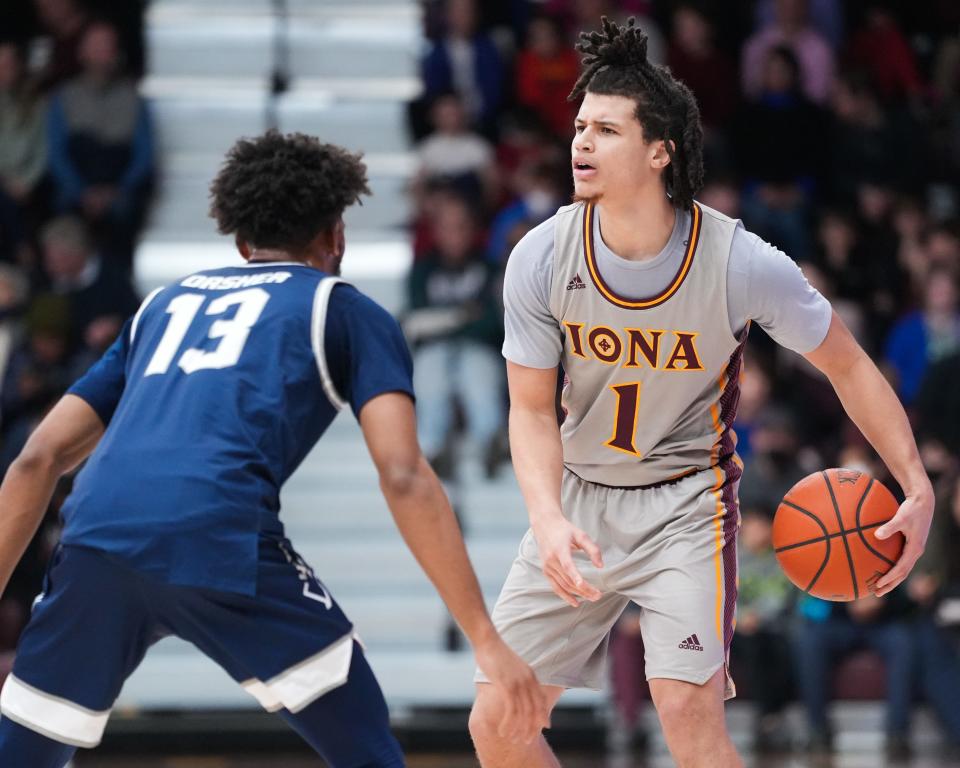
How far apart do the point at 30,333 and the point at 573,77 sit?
4.54 meters

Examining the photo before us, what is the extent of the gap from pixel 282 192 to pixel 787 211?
7963 millimetres

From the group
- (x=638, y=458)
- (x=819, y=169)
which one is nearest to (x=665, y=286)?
(x=638, y=458)

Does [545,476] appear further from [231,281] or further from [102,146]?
[102,146]

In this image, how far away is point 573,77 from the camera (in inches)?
481

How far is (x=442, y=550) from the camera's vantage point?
3.55 m

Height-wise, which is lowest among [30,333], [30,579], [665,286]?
[30,579]

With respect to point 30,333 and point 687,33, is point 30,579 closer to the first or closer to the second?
point 30,333

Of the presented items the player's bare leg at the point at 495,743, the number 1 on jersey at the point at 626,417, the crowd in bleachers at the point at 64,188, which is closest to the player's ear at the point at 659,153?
the number 1 on jersey at the point at 626,417

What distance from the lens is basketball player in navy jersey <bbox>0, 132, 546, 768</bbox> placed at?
3584mm

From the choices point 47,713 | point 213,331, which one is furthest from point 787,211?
point 47,713

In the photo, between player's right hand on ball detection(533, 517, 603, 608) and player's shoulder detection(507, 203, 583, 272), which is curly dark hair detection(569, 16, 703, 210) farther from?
player's right hand on ball detection(533, 517, 603, 608)

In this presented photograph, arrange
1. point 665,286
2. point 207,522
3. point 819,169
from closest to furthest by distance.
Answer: point 207,522, point 665,286, point 819,169

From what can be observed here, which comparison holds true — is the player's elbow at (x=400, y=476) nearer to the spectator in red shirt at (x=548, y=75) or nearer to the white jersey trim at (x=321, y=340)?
the white jersey trim at (x=321, y=340)

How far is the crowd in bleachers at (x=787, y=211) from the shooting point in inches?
355
